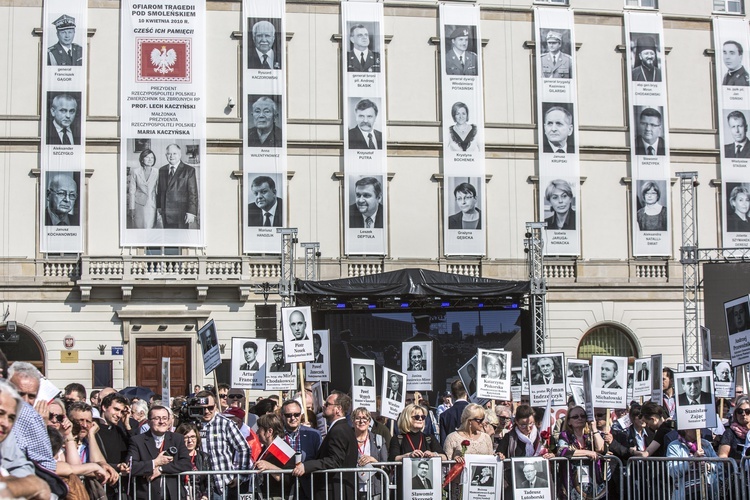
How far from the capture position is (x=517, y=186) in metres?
36.2

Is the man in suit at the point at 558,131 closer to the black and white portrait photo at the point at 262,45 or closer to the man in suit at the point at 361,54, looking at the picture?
the man in suit at the point at 361,54

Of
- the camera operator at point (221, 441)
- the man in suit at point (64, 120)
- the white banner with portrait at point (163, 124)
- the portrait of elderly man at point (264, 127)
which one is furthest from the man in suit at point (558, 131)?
the camera operator at point (221, 441)

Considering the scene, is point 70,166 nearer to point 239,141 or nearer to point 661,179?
point 239,141

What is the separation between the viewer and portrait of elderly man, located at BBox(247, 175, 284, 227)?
1357 inches

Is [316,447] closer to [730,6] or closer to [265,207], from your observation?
[265,207]

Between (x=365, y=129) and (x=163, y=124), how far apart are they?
6147 mm

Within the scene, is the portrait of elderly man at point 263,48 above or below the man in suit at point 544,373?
above

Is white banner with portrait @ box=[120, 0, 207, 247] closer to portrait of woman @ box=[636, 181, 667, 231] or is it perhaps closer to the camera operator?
portrait of woman @ box=[636, 181, 667, 231]

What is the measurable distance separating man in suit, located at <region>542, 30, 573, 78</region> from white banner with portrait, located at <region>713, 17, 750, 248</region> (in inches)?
206

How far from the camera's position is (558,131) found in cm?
3641

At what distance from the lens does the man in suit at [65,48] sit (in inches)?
1352

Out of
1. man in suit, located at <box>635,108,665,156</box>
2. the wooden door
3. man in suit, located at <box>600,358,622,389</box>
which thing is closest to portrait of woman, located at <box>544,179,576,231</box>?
man in suit, located at <box>635,108,665,156</box>

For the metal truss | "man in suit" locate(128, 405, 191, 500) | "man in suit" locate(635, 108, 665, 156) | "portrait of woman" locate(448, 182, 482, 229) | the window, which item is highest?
the window

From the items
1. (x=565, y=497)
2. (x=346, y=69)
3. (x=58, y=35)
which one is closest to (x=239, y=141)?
(x=346, y=69)
